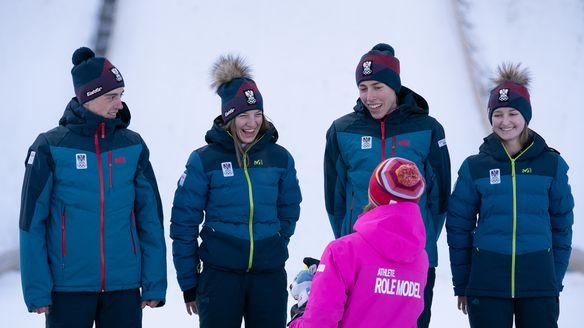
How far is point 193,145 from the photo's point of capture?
495 cm

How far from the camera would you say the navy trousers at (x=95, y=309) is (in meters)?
2.62

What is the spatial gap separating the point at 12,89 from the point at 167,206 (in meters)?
1.28

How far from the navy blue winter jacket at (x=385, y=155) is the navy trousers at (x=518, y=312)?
0.77 ft

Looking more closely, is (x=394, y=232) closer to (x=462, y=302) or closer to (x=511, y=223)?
(x=511, y=223)

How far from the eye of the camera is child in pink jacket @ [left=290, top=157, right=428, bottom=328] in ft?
6.59

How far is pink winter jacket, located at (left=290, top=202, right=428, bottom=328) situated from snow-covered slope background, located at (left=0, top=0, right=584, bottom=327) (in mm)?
2495

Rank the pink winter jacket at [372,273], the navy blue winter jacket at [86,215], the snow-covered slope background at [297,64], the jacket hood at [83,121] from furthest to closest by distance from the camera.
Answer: the snow-covered slope background at [297,64] → the jacket hood at [83,121] → the navy blue winter jacket at [86,215] → the pink winter jacket at [372,273]

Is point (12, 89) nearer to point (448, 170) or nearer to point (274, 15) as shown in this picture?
point (274, 15)

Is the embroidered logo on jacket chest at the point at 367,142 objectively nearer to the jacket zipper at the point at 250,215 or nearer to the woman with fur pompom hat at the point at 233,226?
the woman with fur pompom hat at the point at 233,226

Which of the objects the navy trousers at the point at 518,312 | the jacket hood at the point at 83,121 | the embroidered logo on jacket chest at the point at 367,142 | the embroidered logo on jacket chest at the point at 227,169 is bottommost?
the navy trousers at the point at 518,312

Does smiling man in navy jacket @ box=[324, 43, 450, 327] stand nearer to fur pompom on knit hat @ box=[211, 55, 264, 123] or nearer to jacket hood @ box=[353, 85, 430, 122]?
jacket hood @ box=[353, 85, 430, 122]

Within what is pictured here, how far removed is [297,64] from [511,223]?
2.73 meters

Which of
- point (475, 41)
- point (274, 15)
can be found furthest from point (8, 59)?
point (475, 41)

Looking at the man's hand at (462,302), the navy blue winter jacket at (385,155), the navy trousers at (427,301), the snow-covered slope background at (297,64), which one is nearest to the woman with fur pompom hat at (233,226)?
the navy blue winter jacket at (385,155)
